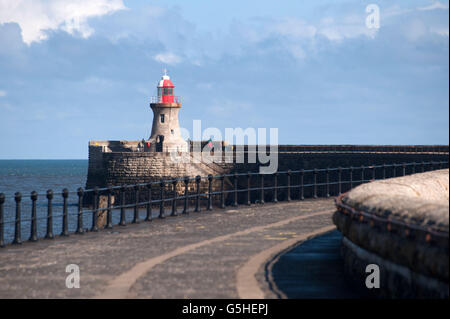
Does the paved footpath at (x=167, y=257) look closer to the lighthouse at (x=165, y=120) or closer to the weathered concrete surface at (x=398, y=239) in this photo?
the weathered concrete surface at (x=398, y=239)

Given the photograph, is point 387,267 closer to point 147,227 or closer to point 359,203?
point 359,203

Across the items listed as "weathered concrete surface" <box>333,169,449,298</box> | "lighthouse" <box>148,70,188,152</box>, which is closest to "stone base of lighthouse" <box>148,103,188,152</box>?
"lighthouse" <box>148,70,188,152</box>

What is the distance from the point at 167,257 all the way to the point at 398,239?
175 inches

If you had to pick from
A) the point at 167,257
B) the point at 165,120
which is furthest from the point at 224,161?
the point at 167,257

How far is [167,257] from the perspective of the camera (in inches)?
428

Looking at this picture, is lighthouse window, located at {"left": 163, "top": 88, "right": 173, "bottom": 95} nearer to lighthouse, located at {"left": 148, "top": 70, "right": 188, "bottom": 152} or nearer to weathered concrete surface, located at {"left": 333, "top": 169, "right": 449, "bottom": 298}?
lighthouse, located at {"left": 148, "top": 70, "right": 188, "bottom": 152}

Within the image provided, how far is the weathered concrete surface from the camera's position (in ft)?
21.4

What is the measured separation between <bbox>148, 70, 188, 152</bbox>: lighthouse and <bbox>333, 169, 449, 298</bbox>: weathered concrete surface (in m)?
65.8

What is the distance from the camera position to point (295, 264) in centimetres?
1010

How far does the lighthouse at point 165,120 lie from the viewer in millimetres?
74938

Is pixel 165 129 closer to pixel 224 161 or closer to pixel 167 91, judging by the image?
pixel 167 91

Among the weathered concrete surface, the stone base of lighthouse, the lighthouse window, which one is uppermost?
the lighthouse window

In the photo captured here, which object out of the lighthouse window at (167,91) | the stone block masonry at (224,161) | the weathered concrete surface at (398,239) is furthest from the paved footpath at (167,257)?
the lighthouse window at (167,91)
